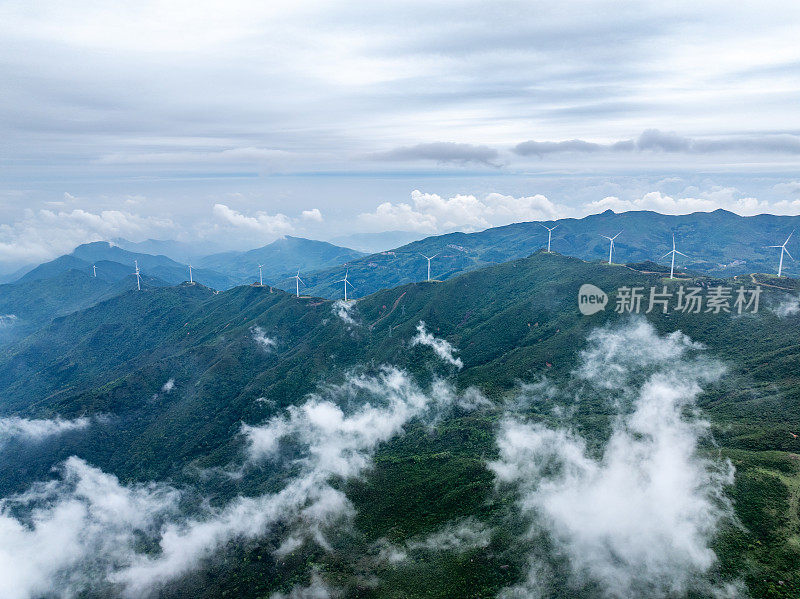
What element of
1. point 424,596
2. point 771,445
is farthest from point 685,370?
point 424,596

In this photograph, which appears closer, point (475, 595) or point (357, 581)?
point (475, 595)

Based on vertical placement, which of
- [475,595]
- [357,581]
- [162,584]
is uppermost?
[475,595]

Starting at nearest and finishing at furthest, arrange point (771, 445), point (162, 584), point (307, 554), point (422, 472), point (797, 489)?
point (797, 489)
point (771, 445)
point (307, 554)
point (162, 584)
point (422, 472)

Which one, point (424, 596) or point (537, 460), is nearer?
point (424, 596)

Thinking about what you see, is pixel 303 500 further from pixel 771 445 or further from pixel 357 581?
pixel 771 445

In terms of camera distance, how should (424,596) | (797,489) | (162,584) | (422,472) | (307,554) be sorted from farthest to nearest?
1. (422,472)
2. (162,584)
3. (307,554)
4. (424,596)
5. (797,489)

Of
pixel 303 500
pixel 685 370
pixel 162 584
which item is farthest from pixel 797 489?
pixel 162 584

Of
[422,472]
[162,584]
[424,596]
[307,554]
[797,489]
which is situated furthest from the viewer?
[422,472]

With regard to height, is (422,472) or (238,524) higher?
(422,472)

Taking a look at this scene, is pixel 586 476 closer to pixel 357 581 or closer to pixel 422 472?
pixel 422 472
